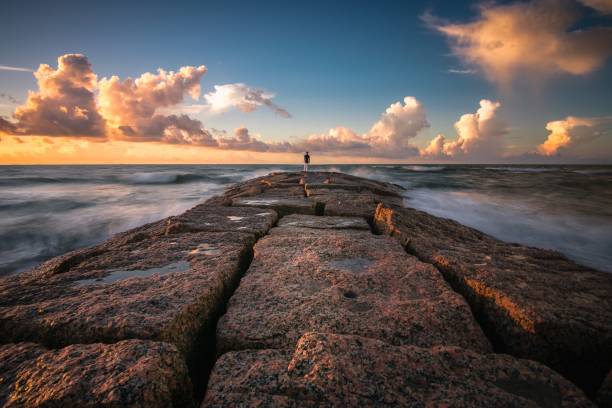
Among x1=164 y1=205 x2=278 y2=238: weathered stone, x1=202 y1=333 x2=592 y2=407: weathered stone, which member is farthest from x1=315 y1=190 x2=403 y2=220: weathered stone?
x1=202 y1=333 x2=592 y2=407: weathered stone

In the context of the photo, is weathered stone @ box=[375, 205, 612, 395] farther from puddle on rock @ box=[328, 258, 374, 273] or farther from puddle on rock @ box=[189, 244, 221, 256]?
puddle on rock @ box=[189, 244, 221, 256]

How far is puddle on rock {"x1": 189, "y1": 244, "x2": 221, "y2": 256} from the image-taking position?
1.74 meters

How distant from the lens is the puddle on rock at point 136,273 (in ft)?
4.69

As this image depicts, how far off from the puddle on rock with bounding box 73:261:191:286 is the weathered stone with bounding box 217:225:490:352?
15.1 inches

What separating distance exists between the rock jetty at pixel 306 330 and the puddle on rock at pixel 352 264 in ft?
0.04

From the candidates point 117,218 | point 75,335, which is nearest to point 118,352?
point 75,335

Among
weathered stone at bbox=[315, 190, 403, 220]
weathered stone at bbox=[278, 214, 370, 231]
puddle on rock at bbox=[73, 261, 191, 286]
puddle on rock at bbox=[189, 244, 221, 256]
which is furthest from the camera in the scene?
weathered stone at bbox=[315, 190, 403, 220]

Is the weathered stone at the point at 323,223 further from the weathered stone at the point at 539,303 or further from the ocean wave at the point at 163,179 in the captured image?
the ocean wave at the point at 163,179

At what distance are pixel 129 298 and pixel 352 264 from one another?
43.4 inches

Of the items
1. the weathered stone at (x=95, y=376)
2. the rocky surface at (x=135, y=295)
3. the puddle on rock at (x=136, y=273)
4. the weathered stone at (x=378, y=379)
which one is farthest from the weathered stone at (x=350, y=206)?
the weathered stone at (x=95, y=376)

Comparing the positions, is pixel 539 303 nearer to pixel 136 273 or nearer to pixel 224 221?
pixel 136 273

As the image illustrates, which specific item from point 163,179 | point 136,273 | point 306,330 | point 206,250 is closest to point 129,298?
point 136,273

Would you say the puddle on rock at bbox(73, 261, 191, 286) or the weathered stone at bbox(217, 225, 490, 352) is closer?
the weathered stone at bbox(217, 225, 490, 352)

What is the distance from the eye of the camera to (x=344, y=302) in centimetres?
125
